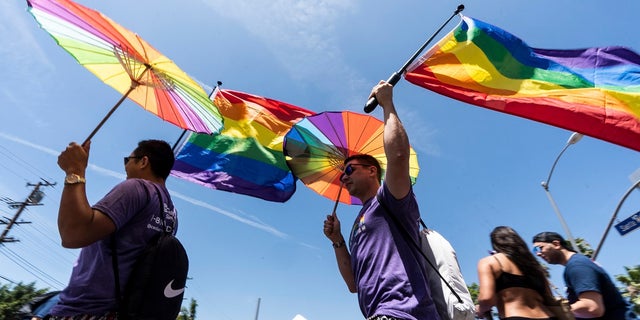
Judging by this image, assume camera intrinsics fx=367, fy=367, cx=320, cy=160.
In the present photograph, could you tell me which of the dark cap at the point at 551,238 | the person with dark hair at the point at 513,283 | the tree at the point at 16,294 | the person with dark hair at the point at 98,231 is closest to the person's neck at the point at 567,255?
the dark cap at the point at 551,238

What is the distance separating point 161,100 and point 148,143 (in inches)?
45.1

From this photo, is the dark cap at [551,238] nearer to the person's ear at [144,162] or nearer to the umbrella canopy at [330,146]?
the umbrella canopy at [330,146]

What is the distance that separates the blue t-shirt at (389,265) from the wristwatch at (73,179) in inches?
61.8

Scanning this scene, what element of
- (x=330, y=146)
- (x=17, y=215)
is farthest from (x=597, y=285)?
(x=17, y=215)

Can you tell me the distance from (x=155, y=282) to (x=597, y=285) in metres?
3.15

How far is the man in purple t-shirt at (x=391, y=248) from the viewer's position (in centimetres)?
189

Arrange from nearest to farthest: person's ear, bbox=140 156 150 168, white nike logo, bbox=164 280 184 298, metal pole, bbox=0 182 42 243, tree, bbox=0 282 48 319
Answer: white nike logo, bbox=164 280 184 298, person's ear, bbox=140 156 150 168, metal pole, bbox=0 182 42 243, tree, bbox=0 282 48 319

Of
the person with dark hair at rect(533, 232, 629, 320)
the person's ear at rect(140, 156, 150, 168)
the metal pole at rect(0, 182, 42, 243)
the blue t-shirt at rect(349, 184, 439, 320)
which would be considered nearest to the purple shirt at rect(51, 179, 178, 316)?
the person's ear at rect(140, 156, 150, 168)

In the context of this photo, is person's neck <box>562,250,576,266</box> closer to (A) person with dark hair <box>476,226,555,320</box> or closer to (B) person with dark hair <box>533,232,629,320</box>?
(B) person with dark hair <box>533,232,629,320</box>

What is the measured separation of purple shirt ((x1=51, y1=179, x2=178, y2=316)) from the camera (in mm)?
1739

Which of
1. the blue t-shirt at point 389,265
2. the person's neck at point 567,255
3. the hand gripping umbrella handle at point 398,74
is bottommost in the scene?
the blue t-shirt at point 389,265

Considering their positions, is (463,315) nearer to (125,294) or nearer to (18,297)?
(125,294)

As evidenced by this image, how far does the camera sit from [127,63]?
3121mm

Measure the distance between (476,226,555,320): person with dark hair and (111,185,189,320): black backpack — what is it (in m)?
2.01
